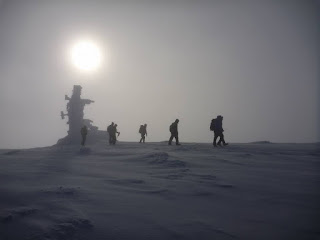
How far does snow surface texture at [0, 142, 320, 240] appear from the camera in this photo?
5.46 meters

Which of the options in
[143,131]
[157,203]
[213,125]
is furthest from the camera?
[143,131]

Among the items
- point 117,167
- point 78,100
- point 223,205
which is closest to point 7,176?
point 117,167

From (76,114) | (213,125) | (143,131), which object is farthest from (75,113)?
(213,125)

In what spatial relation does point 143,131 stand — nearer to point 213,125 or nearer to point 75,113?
point 213,125

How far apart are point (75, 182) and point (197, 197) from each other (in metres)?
3.28

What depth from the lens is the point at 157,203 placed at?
6.82 meters

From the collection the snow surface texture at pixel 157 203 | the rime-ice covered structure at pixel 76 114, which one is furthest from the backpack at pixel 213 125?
the rime-ice covered structure at pixel 76 114

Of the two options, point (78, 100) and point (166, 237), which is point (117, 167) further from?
point (78, 100)

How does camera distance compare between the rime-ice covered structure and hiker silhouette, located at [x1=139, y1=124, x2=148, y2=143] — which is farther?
the rime-ice covered structure

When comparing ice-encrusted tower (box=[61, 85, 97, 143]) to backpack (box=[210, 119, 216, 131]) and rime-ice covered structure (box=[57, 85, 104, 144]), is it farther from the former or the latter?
backpack (box=[210, 119, 216, 131])

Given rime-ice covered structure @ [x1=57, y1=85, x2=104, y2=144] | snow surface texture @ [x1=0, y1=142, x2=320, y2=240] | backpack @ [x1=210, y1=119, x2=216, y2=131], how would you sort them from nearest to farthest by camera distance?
snow surface texture @ [x1=0, y1=142, x2=320, y2=240], backpack @ [x1=210, y1=119, x2=216, y2=131], rime-ice covered structure @ [x1=57, y1=85, x2=104, y2=144]

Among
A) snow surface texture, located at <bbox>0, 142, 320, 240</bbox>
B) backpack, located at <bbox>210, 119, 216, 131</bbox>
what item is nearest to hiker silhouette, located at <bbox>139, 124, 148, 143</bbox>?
backpack, located at <bbox>210, 119, 216, 131</bbox>

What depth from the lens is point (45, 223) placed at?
5461 millimetres

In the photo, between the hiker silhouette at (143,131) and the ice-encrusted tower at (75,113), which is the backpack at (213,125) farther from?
the ice-encrusted tower at (75,113)
